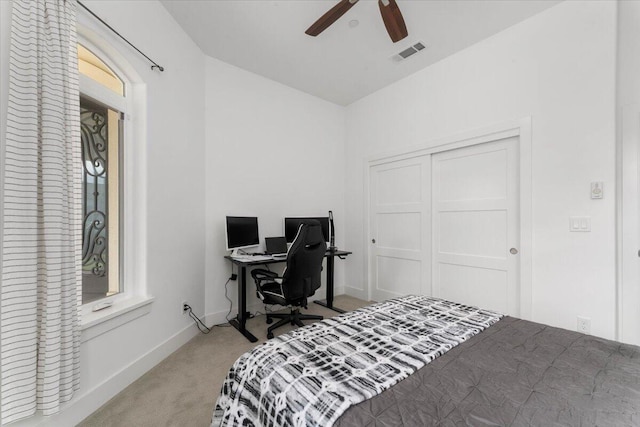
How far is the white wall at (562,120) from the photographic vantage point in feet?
6.56

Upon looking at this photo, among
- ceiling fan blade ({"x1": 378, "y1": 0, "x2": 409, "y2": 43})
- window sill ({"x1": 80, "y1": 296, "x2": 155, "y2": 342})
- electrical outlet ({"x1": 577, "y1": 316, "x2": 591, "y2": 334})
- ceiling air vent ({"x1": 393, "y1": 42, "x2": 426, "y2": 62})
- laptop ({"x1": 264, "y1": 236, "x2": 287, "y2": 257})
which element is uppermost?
ceiling air vent ({"x1": 393, "y1": 42, "x2": 426, "y2": 62})

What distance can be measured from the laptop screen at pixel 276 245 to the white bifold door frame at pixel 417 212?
125cm

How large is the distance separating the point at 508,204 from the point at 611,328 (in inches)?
45.5

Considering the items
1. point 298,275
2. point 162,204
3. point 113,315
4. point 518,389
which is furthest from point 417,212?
point 113,315

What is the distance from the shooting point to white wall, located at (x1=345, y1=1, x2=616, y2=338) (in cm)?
200

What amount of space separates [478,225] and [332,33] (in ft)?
7.91

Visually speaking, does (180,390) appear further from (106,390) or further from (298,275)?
(298,275)

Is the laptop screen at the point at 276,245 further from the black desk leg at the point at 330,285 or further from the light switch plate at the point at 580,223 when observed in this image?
the light switch plate at the point at 580,223

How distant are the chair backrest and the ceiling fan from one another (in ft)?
5.19

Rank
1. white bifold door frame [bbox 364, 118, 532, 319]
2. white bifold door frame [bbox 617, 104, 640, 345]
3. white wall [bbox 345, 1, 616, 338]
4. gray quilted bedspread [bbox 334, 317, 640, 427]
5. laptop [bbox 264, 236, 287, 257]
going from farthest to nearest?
1. laptop [bbox 264, 236, 287, 257]
2. white bifold door frame [bbox 364, 118, 532, 319]
3. white wall [bbox 345, 1, 616, 338]
4. white bifold door frame [bbox 617, 104, 640, 345]
5. gray quilted bedspread [bbox 334, 317, 640, 427]

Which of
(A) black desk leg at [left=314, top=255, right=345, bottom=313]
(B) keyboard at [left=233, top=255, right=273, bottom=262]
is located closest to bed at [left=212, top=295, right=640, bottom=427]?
(B) keyboard at [left=233, top=255, right=273, bottom=262]

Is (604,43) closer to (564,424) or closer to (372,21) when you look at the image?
(372,21)

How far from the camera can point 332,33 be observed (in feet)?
8.39

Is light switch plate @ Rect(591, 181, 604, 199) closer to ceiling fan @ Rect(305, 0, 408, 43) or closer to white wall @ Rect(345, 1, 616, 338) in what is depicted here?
white wall @ Rect(345, 1, 616, 338)
